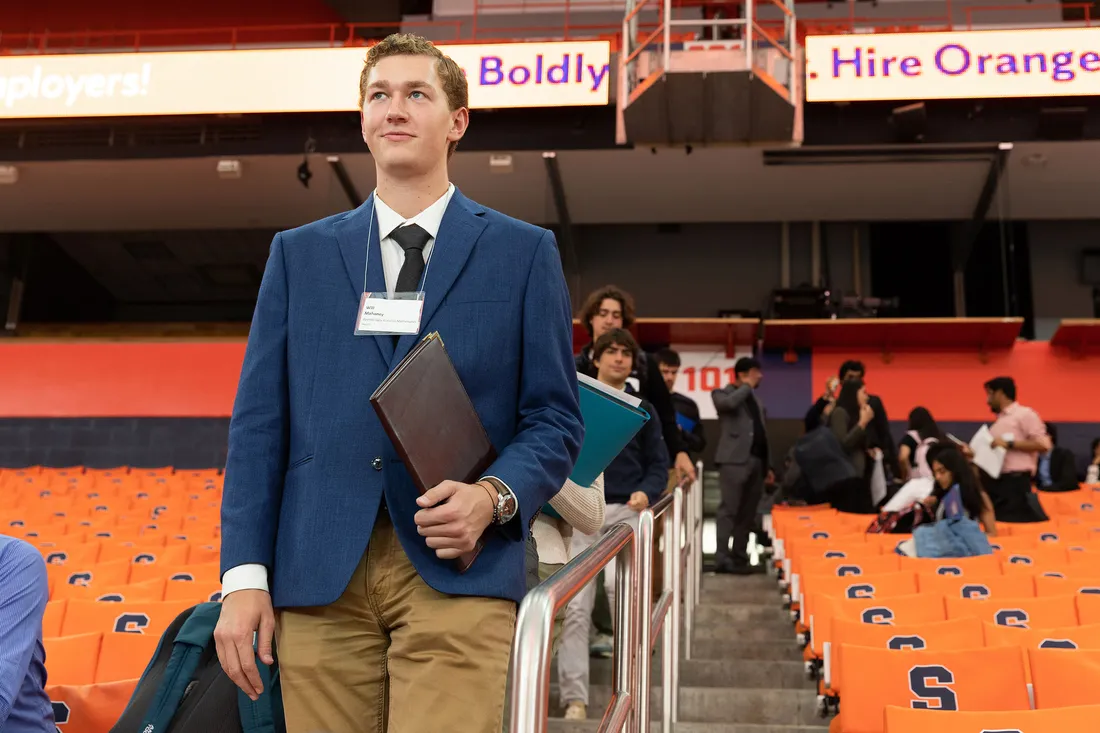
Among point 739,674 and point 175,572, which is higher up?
point 175,572

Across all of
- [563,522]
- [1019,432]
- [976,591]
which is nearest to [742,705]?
[976,591]

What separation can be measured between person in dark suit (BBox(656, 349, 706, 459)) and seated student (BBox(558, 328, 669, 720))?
2.33 ft

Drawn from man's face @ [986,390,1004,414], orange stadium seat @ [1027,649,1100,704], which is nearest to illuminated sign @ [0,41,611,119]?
man's face @ [986,390,1004,414]

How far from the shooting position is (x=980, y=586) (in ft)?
11.3

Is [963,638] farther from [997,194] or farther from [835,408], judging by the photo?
[997,194]

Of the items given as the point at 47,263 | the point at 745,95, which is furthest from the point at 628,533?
the point at 47,263

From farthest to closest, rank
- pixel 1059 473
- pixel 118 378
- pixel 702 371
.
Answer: pixel 118 378 → pixel 702 371 → pixel 1059 473

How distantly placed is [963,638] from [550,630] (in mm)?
2135

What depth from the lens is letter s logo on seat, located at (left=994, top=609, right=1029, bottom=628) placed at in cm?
299

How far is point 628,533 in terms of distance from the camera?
5.58 feet

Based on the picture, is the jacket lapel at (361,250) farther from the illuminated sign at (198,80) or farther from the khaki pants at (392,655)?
the illuminated sign at (198,80)

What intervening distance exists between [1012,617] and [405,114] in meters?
2.62

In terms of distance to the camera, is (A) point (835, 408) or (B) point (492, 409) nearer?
(B) point (492, 409)

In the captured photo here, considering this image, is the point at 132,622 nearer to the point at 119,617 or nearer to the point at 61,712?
the point at 119,617
